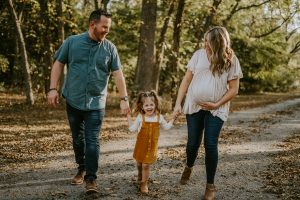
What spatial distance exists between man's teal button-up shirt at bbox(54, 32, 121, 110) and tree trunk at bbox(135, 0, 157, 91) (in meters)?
11.0

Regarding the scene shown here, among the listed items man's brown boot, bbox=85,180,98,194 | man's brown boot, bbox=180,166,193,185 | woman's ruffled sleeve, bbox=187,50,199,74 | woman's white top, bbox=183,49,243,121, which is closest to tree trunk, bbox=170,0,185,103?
man's brown boot, bbox=180,166,193,185

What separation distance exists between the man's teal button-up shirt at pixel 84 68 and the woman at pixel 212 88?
126 centimetres

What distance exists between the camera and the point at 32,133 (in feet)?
38.4

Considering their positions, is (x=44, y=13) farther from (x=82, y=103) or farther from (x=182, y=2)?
(x=82, y=103)

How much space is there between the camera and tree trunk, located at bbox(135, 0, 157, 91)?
16719 millimetres

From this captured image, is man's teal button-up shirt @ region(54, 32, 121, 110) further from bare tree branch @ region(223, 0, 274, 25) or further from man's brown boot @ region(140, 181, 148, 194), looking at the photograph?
bare tree branch @ region(223, 0, 274, 25)

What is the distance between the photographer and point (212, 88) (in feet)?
19.2

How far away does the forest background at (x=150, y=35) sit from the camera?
57.4ft

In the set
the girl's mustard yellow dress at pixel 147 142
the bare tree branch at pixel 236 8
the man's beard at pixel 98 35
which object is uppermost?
the bare tree branch at pixel 236 8

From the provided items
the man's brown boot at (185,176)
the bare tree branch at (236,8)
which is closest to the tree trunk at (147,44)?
the bare tree branch at (236,8)

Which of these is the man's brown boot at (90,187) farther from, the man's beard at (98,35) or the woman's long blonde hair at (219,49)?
the woman's long blonde hair at (219,49)

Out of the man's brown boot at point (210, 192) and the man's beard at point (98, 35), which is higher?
the man's beard at point (98, 35)

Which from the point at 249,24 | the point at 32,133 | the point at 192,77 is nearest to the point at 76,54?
the point at 192,77

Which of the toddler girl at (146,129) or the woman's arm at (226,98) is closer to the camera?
the woman's arm at (226,98)
